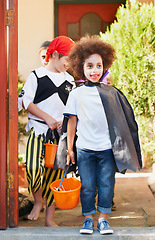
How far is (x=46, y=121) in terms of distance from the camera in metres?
3.46

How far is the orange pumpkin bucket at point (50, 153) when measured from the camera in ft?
11.1

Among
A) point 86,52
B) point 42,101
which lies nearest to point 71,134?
point 42,101

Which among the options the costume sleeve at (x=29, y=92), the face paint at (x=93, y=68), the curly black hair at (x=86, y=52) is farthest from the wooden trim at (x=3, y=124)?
the face paint at (x=93, y=68)

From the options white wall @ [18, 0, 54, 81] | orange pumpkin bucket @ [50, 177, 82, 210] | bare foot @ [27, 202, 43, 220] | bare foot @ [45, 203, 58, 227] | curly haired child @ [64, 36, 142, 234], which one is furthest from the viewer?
white wall @ [18, 0, 54, 81]

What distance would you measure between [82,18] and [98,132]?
4.22 metres

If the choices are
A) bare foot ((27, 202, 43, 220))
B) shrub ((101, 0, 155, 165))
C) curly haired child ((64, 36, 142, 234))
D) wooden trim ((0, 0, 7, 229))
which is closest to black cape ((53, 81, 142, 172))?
curly haired child ((64, 36, 142, 234))

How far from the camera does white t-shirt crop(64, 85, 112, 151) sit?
3.13 m

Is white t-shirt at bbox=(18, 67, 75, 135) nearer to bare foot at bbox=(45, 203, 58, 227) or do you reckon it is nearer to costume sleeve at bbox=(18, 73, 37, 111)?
costume sleeve at bbox=(18, 73, 37, 111)

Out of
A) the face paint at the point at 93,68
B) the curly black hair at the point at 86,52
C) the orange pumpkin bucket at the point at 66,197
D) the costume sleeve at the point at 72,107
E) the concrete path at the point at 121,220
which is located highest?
the curly black hair at the point at 86,52

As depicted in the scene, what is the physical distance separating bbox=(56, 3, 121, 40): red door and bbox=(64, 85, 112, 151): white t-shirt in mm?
3945

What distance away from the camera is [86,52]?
3.24m

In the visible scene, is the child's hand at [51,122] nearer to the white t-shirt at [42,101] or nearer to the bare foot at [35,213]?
the white t-shirt at [42,101]

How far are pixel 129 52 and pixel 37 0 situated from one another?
2346 millimetres

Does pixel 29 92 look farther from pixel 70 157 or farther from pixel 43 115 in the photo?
pixel 70 157
